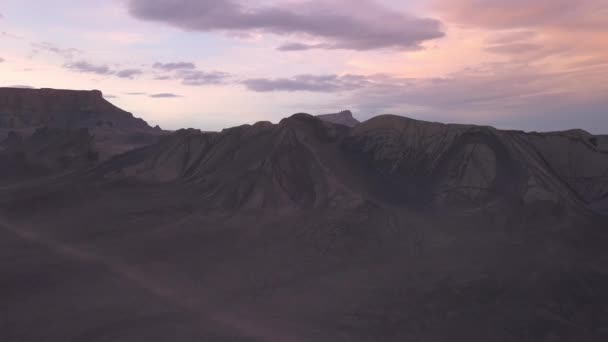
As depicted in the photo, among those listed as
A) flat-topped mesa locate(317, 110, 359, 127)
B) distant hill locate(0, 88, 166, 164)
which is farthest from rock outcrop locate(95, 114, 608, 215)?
flat-topped mesa locate(317, 110, 359, 127)

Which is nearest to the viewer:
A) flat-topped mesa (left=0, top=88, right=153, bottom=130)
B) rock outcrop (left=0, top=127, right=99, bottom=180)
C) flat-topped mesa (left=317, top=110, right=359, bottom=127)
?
rock outcrop (left=0, top=127, right=99, bottom=180)

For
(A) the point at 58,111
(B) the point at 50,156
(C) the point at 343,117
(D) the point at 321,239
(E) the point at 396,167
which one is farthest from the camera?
(C) the point at 343,117

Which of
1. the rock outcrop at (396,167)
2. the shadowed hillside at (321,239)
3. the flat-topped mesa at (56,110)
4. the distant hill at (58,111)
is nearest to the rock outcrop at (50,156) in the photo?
A: the shadowed hillside at (321,239)

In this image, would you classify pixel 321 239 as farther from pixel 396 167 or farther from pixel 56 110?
pixel 56 110

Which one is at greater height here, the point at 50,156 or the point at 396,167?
the point at 396,167

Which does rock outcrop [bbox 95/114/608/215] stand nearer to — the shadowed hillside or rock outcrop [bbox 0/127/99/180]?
the shadowed hillside

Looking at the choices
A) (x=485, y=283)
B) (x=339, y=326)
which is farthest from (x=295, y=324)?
(x=485, y=283)

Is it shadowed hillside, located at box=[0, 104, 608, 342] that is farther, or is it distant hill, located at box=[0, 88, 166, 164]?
distant hill, located at box=[0, 88, 166, 164]

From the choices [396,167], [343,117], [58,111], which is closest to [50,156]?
[396,167]
